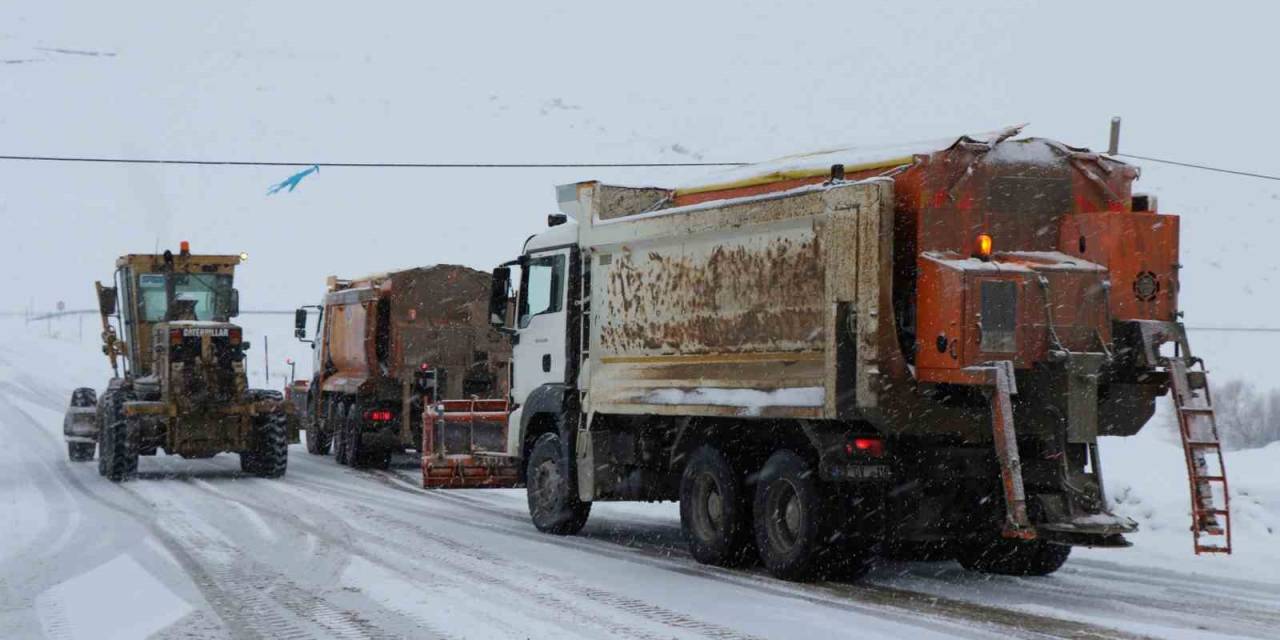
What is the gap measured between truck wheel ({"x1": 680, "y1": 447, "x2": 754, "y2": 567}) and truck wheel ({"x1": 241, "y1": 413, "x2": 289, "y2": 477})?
9.66 meters

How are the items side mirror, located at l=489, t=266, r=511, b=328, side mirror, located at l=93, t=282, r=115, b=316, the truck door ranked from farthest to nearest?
side mirror, located at l=93, t=282, r=115, b=316 < side mirror, located at l=489, t=266, r=511, b=328 < the truck door

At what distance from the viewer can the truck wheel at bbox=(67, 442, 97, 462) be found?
23.3m

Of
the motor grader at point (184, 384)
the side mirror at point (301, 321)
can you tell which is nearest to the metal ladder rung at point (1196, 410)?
the motor grader at point (184, 384)

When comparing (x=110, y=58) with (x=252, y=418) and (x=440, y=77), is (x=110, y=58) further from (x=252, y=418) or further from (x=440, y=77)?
(x=252, y=418)

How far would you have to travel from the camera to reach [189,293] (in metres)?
22.6

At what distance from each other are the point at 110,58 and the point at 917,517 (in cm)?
9429

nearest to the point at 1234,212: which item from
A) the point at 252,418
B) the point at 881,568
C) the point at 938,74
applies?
the point at 938,74

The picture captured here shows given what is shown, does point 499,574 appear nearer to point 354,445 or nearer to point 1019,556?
point 1019,556

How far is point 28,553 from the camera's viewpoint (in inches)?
497

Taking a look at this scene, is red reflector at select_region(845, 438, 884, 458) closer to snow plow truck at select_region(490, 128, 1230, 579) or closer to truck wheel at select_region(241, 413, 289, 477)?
snow plow truck at select_region(490, 128, 1230, 579)

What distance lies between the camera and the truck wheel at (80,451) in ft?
76.5

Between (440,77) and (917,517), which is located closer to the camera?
(917,517)

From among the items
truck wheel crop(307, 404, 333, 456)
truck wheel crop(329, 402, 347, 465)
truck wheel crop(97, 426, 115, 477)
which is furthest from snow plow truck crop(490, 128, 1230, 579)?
truck wheel crop(307, 404, 333, 456)

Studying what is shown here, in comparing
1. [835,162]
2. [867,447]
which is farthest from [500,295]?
[867,447]
